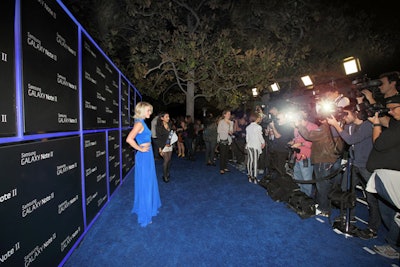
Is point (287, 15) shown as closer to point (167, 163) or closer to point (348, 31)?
point (348, 31)

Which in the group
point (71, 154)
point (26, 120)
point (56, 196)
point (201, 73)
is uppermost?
point (201, 73)

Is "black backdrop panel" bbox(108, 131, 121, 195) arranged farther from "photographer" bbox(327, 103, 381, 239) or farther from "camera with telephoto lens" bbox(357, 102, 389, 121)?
"camera with telephoto lens" bbox(357, 102, 389, 121)

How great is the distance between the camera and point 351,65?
4105 mm

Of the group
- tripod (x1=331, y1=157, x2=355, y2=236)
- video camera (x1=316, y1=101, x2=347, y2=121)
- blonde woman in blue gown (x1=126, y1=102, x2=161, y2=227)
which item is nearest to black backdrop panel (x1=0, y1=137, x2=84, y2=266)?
blonde woman in blue gown (x1=126, y1=102, x2=161, y2=227)

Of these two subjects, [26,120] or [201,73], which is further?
[201,73]

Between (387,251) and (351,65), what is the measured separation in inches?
132

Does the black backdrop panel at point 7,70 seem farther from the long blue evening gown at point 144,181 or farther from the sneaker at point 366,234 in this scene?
the sneaker at point 366,234

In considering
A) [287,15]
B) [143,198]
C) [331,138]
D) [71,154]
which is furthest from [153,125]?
[287,15]

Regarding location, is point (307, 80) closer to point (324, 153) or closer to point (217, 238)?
point (324, 153)

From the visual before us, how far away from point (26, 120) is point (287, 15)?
35.4 feet

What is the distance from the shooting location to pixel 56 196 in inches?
87.4

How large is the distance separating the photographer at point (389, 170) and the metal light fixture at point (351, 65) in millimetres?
1672

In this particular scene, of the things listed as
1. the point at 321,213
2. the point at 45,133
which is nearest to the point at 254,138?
the point at 321,213

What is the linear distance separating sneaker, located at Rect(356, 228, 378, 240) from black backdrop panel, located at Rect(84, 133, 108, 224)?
429 centimetres
